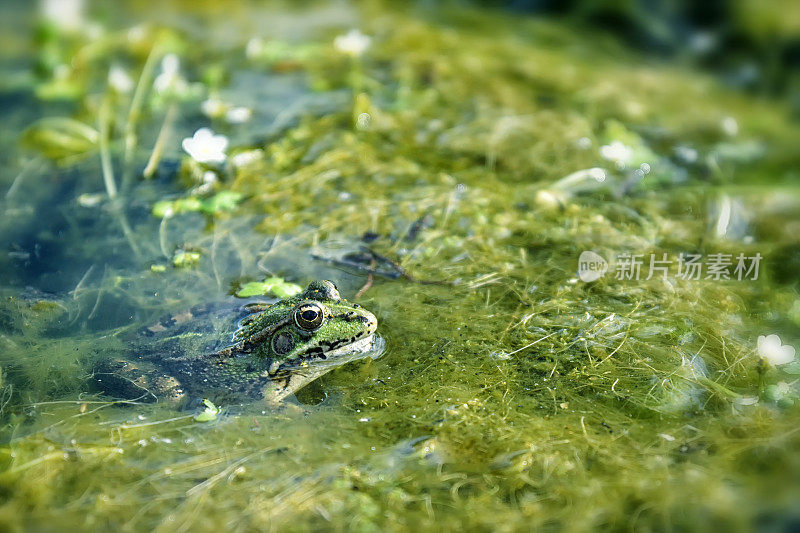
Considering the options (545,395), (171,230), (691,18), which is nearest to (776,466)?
(545,395)

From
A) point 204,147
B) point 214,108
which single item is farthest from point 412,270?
point 214,108

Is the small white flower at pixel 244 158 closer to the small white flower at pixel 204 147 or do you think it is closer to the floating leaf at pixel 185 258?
the small white flower at pixel 204 147

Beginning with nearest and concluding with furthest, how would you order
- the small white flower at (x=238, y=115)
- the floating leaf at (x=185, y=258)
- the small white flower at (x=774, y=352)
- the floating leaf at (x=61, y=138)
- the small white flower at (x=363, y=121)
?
the small white flower at (x=774, y=352), the floating leaf at (x=185, y=258), the floating leaf at (x=61, y=138), the small white flower at (x=363, y=121), the small white flower at (x=238, y=115)

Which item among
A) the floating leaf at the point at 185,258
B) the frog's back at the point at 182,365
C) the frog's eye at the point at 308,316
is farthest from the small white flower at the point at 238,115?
the frog's eye at the point at 308,316

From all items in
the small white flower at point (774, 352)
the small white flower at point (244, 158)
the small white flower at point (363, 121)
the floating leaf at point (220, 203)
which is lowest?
the small white flower at point (774, 352)

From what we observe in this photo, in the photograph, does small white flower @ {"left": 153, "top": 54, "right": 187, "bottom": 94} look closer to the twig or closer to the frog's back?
the twig

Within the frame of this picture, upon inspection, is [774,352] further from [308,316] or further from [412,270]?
[308,316]
